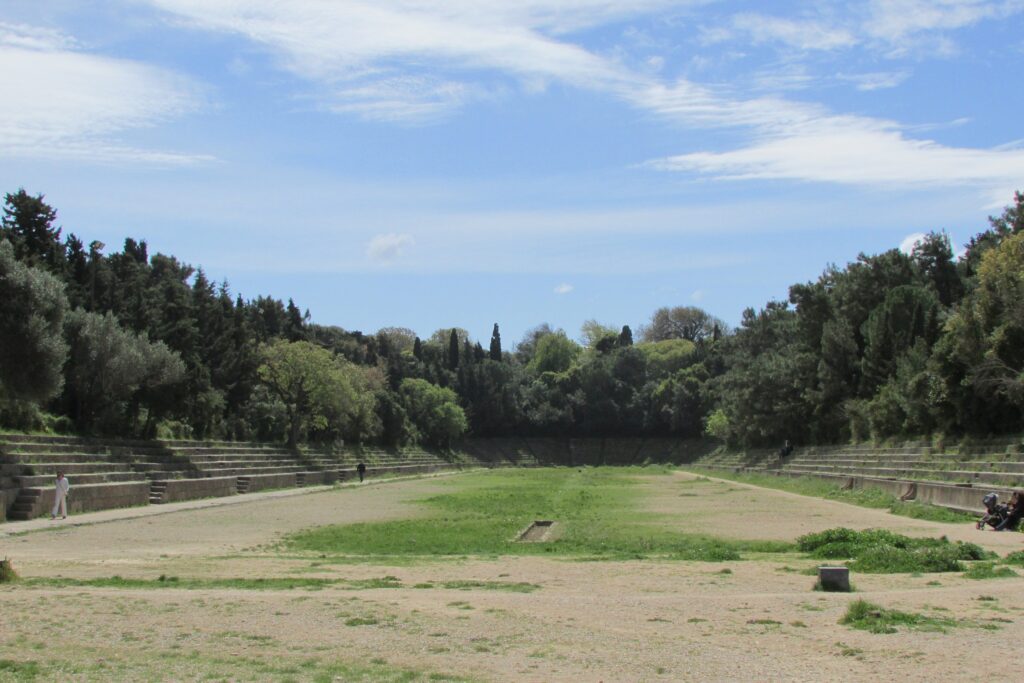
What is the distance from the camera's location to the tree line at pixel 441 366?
3281 cm

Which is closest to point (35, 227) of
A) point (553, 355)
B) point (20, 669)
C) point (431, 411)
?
point (20, 669)

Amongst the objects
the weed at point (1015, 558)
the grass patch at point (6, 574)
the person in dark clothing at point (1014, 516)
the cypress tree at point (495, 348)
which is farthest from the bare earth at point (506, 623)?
the cypress tree at point (495, 348)

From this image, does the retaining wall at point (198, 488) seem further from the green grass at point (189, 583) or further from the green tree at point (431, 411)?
the green tree at point (431, 411)

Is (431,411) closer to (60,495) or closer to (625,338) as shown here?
(625,338)

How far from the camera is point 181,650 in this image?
29.5 feet

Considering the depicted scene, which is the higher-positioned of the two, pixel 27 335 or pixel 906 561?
pixel 27 335

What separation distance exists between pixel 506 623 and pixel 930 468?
1156 inches

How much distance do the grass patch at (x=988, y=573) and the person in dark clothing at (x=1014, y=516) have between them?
802 cm

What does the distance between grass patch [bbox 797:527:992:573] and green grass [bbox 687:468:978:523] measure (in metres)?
9.12

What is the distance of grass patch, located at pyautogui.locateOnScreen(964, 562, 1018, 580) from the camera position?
13586mm

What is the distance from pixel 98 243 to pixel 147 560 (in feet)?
94.2

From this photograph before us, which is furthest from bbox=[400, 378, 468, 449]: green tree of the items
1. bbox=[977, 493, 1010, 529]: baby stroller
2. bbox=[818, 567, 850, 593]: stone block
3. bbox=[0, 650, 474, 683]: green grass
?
bbox=[0, 650, 474, 683]: green grass

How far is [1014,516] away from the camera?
21609mm

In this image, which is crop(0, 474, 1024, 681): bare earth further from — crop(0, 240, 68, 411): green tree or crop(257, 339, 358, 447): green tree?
crop(257, 339, 358, 447): green tree
